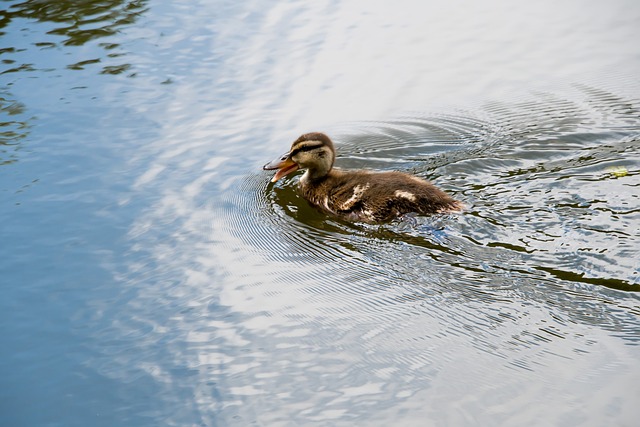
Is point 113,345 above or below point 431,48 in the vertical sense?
below

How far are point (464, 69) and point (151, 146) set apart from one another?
2.80 m

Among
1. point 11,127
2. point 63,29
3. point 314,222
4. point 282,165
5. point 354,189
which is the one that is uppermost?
point 63,29

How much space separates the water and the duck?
0.12 meters

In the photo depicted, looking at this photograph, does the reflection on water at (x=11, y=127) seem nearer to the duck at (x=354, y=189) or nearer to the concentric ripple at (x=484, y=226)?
the concentric ripple at (x=484, y=226)

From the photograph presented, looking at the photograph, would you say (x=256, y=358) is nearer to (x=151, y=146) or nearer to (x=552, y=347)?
(x=552, y=347)

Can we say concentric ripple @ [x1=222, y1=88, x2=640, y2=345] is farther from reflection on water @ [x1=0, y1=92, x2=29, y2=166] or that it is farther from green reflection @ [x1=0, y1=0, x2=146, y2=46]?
green reflection @ [x1=0, y1=0, x2=146, y2=46]

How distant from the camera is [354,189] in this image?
5.63 meters

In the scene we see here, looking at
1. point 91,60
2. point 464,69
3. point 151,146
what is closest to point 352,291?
point 151,146

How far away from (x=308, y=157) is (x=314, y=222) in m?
0.50

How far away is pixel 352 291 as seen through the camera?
4.65 meters

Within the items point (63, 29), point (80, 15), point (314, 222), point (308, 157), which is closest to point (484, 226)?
point (314, 222)

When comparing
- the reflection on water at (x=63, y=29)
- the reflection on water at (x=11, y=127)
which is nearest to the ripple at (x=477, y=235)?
the reflection on water at (x=11, y=127)

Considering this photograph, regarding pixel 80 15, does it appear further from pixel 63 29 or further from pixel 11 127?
pixel 11 127

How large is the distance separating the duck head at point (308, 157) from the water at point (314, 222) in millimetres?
230
